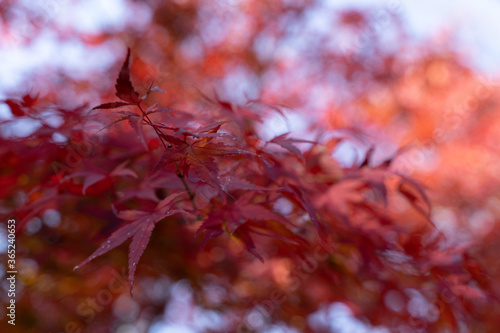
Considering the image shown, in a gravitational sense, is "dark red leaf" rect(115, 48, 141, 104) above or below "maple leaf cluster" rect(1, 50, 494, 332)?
above

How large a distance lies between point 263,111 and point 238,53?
8.90 feet

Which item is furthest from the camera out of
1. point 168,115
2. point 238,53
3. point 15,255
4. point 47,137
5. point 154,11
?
point 238,53

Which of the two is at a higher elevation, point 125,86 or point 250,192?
point 125,86

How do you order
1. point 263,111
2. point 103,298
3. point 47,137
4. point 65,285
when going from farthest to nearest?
1. point 103,298
2. point 65,285
3. point 263,111
4. point 47,137

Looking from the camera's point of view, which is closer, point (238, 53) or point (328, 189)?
point (328, 189)

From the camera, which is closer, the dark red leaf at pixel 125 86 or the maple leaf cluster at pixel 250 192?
the dark red leaf at pixel 125 86

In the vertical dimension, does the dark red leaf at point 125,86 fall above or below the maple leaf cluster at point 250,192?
above

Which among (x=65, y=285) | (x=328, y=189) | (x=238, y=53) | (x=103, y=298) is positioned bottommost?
(x=103, y=298)

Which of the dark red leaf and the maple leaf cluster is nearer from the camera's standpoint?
the dark red leaf

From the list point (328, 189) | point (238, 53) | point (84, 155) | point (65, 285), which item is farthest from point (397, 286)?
point (238, 53)

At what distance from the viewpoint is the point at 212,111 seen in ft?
4.31

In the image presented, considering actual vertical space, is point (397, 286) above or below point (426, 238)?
below

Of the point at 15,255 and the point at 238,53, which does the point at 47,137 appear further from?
the point at 238,53

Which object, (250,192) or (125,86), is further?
(250,192)
